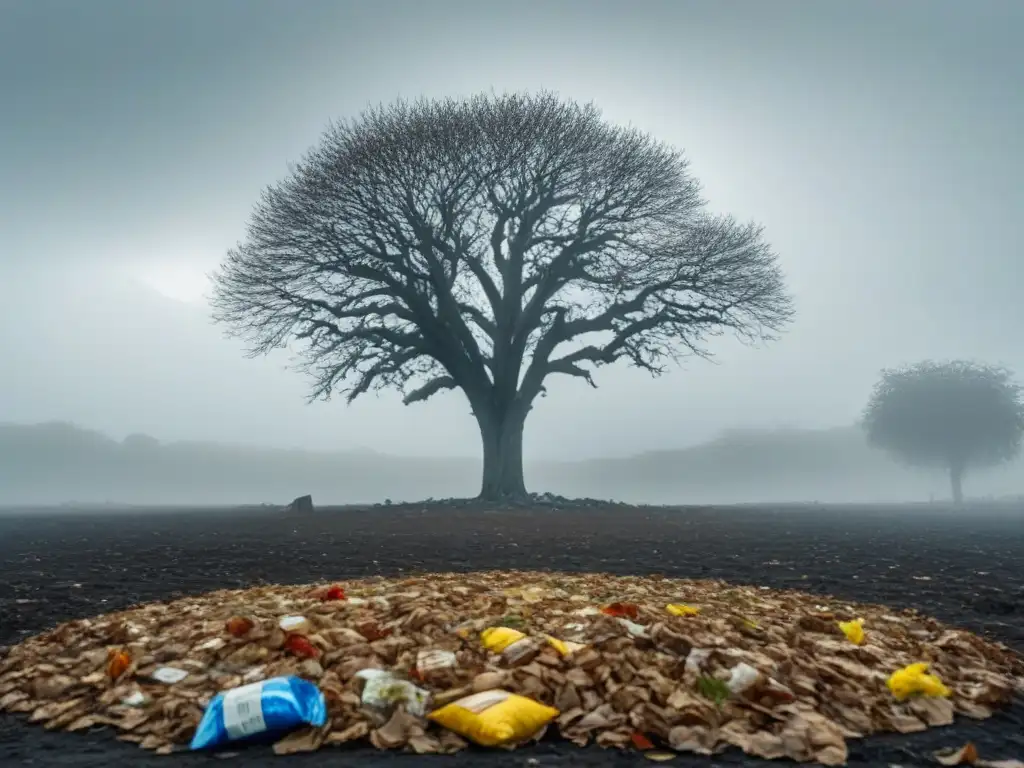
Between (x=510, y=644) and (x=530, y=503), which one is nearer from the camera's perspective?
(x=510, y=644)

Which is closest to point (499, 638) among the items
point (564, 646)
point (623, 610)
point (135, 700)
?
point (564, 646)

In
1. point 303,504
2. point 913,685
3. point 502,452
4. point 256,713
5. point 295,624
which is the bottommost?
point 913,685

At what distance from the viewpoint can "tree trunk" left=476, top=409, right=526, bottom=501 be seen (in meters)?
25.5

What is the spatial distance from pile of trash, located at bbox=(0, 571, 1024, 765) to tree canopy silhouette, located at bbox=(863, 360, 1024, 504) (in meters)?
51.1

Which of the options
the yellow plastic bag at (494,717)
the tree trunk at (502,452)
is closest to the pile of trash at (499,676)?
the yellow plastic bag at (494,717)

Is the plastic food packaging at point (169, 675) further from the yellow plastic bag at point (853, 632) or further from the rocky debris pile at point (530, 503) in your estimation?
the rocky debris pile at point (530, 503)

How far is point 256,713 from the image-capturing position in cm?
361

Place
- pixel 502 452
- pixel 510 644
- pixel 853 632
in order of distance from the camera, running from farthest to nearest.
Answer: pixel 502 452
pixel 853 632
pixel 510 644

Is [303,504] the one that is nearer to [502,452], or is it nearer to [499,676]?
[502,452]

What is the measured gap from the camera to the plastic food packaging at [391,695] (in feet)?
12.6

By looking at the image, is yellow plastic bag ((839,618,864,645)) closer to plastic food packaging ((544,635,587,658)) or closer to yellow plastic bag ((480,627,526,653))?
plastic food packaging ((544,635,587,658))

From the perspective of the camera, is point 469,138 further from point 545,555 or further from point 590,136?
point 545,555

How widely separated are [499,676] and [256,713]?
129 centimetres

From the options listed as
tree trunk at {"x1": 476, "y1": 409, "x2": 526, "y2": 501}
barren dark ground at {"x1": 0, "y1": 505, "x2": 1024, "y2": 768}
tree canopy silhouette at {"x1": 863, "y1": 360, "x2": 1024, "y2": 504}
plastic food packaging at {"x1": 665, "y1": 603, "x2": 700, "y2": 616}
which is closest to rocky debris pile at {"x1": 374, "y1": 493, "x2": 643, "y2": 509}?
tree trunk at {"x1": 476, "y1": 409, "x2": 526, "y2": 501}
